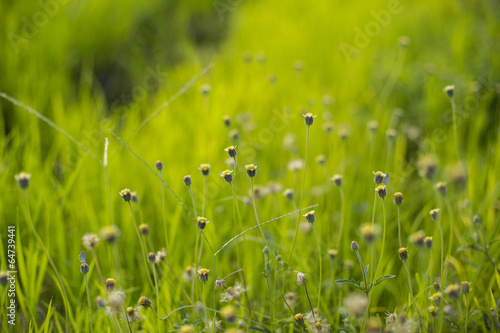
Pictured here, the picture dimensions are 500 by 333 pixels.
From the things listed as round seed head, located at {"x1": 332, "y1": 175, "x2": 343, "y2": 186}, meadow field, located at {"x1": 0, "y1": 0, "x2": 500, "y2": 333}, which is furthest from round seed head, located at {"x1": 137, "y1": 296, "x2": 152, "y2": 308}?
round seed head, located at {"x1": 332, "y1": 175, "x2": 343, "y2": 186}

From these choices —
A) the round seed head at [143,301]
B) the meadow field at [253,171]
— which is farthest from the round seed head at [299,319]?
the round seed head at [143,301]

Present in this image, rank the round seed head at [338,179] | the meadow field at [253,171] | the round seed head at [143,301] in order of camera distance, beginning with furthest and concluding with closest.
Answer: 1. the round seed head at [338,179]
2. the meadow field at [253,171]
3. the round seed head at [143,301]

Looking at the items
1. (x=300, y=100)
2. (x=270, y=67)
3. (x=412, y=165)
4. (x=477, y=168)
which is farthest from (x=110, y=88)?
(x=477, y=168)

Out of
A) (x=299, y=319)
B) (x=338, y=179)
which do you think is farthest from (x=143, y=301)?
(x=338, y=179)

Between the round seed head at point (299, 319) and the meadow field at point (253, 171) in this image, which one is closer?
the round seed head at point (299, 319)

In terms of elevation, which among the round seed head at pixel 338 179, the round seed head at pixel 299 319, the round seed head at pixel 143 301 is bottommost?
the round seed head at pixel 299 319

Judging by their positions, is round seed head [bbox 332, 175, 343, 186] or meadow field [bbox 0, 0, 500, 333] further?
round seed head [bbox 332, 175, 343, 186]

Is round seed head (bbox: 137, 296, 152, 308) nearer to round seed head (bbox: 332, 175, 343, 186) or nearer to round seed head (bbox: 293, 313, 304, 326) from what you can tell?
round seed head (bbox: 293, 313, 304, 326)

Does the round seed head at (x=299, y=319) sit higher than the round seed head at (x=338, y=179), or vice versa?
the round seed head at (x=338, y=179)

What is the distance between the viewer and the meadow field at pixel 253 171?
1.01 metres

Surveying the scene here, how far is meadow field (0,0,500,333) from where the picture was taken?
1.01 m

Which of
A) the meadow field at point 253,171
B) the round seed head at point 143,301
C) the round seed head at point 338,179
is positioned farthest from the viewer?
the round seed head at point 338,179

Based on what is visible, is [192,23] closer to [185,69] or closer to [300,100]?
[185,69]

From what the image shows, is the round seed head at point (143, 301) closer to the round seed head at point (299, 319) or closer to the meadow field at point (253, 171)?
the meadow field at point (253, 171)
